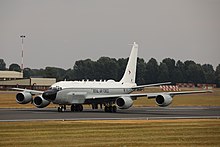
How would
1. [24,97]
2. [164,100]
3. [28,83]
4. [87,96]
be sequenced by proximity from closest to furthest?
1. [164,100]
2. [87,96]
3. [24,97]
4. [28,83]

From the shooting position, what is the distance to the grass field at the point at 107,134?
28375mm

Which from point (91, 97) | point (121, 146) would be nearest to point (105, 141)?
point (121, 146)

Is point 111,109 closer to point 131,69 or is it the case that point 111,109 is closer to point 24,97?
point 24,97

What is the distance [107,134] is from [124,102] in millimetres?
25859

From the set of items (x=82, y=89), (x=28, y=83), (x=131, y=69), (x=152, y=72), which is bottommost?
(x=82, y=89)

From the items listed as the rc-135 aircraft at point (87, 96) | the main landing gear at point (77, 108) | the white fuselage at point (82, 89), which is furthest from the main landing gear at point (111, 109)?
the white fuselage at point (82, 89)

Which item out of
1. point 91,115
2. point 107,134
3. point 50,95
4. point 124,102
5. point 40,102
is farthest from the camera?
point 40,102

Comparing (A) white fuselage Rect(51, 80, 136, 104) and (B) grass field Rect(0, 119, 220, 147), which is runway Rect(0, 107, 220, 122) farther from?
(B) grass field Rect(0, 119, 220, 147)

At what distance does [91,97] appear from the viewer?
62.0m

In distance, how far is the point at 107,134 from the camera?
32.1 m

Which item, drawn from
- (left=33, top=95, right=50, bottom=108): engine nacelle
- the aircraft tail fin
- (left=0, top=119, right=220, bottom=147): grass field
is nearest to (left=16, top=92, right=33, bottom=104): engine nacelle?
(left=33, top=95, right=50, bottom=108): engine nacelle

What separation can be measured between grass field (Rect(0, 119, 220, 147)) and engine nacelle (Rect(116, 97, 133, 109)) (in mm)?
17711

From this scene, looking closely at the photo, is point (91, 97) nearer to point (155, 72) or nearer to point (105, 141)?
point (105, 141)

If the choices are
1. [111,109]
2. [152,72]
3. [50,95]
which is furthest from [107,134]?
[152,72]
